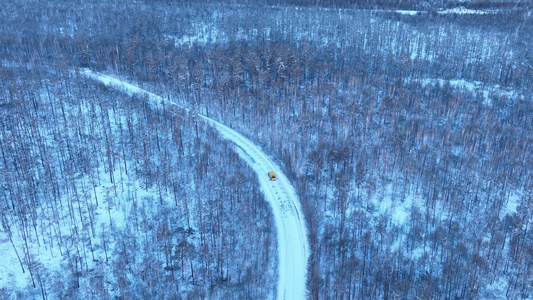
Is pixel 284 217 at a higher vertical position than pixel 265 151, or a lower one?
lower

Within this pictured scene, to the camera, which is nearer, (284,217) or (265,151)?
(284,217)

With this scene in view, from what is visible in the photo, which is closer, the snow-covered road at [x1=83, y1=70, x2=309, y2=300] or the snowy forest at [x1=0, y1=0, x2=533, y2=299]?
the snow-covered road at [x1=83, y1=70, x2=309, y2=300]

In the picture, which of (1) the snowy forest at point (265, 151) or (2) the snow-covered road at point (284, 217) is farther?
(1) the snowy forest at point (265, 151)

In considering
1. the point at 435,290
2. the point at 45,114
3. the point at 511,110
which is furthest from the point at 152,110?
the point at 511,110
